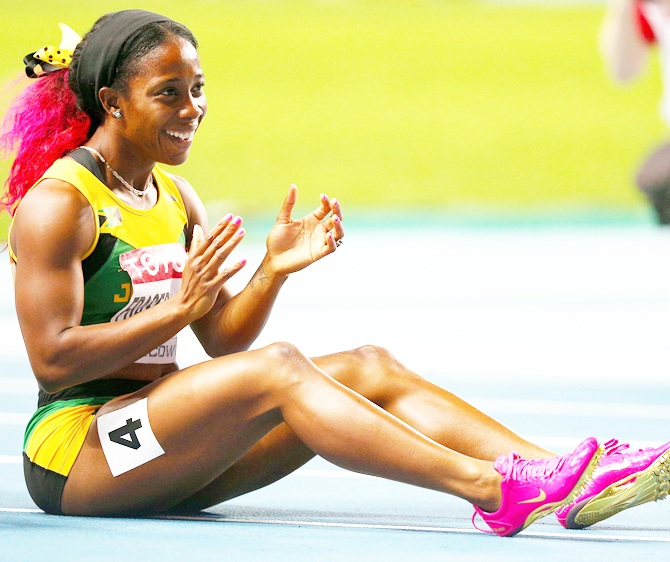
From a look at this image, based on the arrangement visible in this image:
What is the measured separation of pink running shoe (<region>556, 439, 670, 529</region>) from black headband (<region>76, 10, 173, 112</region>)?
4.71ft

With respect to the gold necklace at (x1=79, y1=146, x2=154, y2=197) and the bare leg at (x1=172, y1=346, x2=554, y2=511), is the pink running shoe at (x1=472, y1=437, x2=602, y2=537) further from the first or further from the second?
the gold necklace at (x1=79, y1=146, x2=154, y2=197)

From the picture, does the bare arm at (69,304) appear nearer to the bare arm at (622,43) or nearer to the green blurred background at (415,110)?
the bare arm at (622,43)

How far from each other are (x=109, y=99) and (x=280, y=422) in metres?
0.85

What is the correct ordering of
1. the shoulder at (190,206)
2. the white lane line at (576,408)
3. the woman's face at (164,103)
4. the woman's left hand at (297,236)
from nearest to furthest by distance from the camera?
the woman's face at (164,103) → the woman's left hand at (297,236) → the shoulder at (190,206) → the white lane line at (576,408)

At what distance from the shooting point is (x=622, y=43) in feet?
33.2

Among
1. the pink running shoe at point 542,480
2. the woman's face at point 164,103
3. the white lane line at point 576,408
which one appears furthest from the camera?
the white lane line at point 576,408

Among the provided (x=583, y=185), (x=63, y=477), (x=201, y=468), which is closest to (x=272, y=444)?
(x=201, y=468)

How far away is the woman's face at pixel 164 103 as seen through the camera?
3.03 m

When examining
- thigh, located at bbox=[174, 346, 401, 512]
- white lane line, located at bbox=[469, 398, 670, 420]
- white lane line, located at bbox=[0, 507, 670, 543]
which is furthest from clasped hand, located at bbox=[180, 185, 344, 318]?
white lane line, located at bbox=[469, 398, 670, 420]

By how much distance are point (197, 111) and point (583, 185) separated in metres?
9.22

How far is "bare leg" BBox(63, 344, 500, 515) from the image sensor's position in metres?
2.84

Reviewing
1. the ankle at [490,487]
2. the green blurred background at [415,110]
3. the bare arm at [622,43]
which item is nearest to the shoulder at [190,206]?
the ankle at [490,487]

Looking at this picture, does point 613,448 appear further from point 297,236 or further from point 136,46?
point 136,46

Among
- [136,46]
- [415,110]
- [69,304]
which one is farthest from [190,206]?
[415,110]
